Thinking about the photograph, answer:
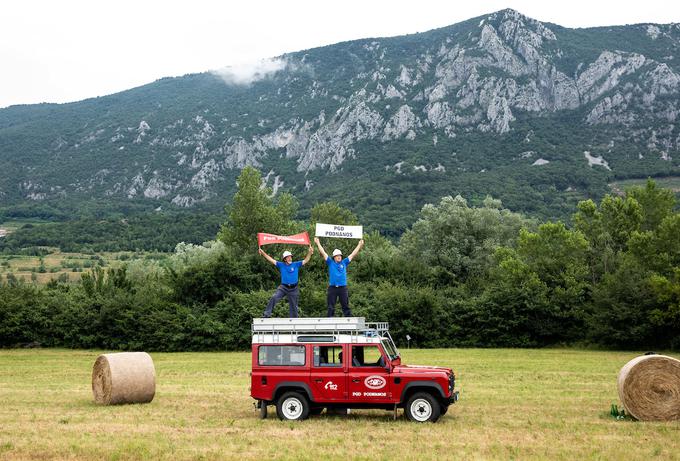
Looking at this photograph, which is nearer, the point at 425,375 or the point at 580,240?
the point at 425,375

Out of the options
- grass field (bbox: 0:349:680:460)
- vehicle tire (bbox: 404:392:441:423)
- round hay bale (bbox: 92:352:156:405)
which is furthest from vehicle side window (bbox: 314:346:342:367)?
round hay bale (bbox: 92:352:156:405)

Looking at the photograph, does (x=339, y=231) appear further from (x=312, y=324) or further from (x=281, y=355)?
(x=281, y=355)

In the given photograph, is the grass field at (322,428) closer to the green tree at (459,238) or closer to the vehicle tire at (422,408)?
the vehicle tire at (422,408)

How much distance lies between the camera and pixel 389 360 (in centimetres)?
1800

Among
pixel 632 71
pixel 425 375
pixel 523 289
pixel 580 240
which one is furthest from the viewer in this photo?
pixel 632 71

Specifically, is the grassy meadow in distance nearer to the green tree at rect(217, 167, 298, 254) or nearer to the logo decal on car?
the green tree at rect(217, 167, 298, 254)

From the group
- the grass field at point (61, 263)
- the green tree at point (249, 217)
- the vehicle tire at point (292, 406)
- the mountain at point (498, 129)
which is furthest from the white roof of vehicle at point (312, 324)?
the mountain at point (498, 129)

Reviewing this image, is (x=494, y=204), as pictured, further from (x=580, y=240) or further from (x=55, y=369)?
(x=55, y=369)

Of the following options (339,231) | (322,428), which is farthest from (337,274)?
(322,428)

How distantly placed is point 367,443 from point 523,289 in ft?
114


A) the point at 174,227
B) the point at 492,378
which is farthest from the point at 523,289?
the point at 174,227

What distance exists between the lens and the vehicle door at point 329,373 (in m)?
17.9

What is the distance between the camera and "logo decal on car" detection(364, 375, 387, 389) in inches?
699

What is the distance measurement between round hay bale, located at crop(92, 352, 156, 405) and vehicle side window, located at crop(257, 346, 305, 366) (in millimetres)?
4411
